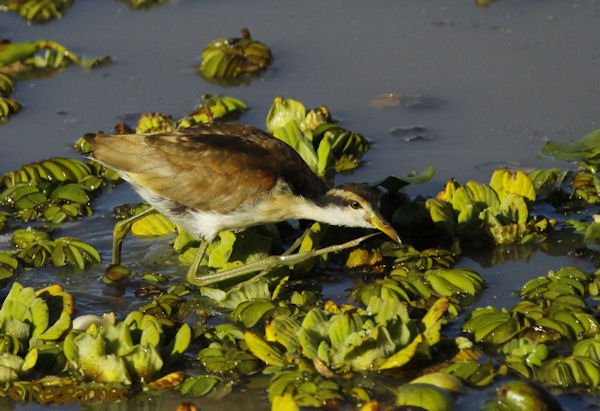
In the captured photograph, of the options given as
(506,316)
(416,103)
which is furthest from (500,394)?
(416,103)

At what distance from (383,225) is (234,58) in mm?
3823

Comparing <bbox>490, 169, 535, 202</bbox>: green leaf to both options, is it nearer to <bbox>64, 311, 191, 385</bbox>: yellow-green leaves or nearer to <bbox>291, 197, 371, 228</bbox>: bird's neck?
<bbox>291, 197, 371, 228</bbox>: bird's neck

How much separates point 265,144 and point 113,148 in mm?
1034

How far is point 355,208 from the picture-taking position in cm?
765

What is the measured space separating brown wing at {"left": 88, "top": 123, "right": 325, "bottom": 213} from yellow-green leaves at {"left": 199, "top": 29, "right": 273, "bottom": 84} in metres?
3.10

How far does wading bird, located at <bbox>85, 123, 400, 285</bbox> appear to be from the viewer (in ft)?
25.1

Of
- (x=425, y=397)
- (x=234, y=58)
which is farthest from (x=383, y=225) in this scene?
(x=234, y=58)

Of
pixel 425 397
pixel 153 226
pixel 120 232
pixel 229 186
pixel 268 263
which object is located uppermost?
pixel 229 186

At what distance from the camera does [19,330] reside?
22.3 feet

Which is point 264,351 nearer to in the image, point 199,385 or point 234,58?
point 199,385

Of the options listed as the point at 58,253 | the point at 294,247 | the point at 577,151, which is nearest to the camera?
the point at 294,247

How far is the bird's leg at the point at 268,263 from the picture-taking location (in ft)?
24.8

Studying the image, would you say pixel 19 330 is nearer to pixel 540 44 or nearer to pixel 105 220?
pixel 105 220

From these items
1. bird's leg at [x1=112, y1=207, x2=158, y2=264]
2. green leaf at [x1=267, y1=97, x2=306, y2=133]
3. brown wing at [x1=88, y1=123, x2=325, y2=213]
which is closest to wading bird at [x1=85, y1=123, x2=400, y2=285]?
brown wing at [x1=88, y1=123, x2=325, y2=213]
